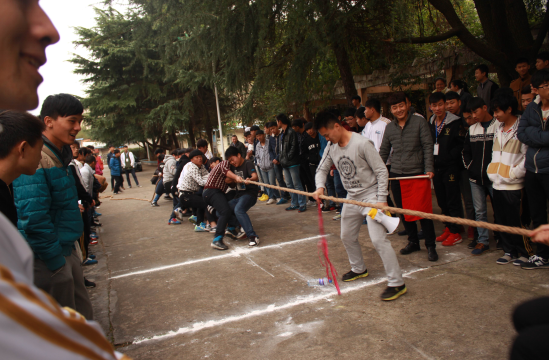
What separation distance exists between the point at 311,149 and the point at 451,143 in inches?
142

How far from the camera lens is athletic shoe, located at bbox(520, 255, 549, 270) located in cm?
402

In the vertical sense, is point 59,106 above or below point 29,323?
above

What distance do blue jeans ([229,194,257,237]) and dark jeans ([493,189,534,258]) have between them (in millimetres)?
3554

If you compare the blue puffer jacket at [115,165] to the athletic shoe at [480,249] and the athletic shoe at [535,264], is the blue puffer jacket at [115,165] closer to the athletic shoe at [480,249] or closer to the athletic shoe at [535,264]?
the athletic shoe at [480,249]

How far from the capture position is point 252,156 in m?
11.2

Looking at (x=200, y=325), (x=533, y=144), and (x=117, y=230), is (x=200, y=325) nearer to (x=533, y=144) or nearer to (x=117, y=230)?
(x=533, y=144)

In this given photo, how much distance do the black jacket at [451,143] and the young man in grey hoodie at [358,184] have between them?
1660 mm

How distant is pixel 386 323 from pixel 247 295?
157 cm

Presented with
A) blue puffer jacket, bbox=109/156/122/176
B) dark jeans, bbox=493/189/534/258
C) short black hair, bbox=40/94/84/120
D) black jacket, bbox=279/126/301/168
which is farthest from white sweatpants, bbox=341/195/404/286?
blue puffer jacket, bbox=109/156/122/176

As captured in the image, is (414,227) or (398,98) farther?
(414,227)

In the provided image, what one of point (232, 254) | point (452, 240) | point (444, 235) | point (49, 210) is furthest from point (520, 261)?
point (49, 210)

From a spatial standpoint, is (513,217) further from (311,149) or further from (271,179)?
(271,179)

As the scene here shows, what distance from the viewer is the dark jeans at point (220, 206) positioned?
6.27 metres

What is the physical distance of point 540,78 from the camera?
372 cm
